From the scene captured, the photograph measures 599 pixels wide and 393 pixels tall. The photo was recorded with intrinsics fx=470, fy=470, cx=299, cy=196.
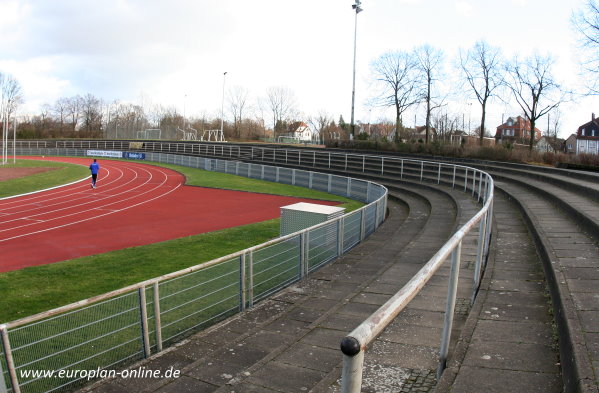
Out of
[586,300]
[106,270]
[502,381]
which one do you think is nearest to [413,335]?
[502,381]

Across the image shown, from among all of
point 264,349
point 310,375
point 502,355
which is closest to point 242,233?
point 264,349

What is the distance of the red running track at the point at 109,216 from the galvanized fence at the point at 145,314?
7.82m

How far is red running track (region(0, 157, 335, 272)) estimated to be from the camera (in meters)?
15.4

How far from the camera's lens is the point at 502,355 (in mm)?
3910

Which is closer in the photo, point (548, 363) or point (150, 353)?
point (548, 363)

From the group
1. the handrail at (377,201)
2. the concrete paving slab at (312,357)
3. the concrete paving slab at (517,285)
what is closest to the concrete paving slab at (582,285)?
the concrete paving slab at (517,285)

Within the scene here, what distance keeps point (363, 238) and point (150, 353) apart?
831 centimetres

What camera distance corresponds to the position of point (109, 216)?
21.3m

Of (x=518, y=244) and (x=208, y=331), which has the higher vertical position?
(x=518, y=244)

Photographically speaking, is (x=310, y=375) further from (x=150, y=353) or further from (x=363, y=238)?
(x=363, y=238)

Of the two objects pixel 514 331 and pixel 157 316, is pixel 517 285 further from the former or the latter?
pixel 157 316

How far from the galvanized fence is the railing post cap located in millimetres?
3872

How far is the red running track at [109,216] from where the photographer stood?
15445 mm

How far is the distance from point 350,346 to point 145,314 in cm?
502
